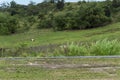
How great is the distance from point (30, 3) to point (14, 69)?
209 feet

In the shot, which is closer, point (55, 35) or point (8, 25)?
point (55, 35)

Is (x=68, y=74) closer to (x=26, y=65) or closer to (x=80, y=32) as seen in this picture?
(x=26, y=65)

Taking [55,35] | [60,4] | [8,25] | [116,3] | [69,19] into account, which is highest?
[116,3]

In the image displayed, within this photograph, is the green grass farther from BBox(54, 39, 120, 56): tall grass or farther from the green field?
the green field

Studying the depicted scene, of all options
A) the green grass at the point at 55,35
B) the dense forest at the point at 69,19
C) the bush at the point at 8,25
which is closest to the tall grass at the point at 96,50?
the green grass at the point at 55,35

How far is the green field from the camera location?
16.4 feet

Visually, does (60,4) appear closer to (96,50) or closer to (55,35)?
(55,35)

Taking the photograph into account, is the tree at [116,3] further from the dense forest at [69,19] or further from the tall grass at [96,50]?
the tall grass at [96,50]

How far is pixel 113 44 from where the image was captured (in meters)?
8.10

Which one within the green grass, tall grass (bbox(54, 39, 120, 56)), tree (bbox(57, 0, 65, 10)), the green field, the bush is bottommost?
the green grass

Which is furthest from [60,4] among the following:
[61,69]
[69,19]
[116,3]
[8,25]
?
[61,69]

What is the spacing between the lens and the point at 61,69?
18.1 feet

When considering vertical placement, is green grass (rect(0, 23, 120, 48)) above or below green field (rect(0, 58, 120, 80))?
below

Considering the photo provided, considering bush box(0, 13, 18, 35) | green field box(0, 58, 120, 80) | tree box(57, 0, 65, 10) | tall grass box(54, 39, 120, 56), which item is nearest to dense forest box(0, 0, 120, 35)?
bush box(0, 13, 18, 35)
